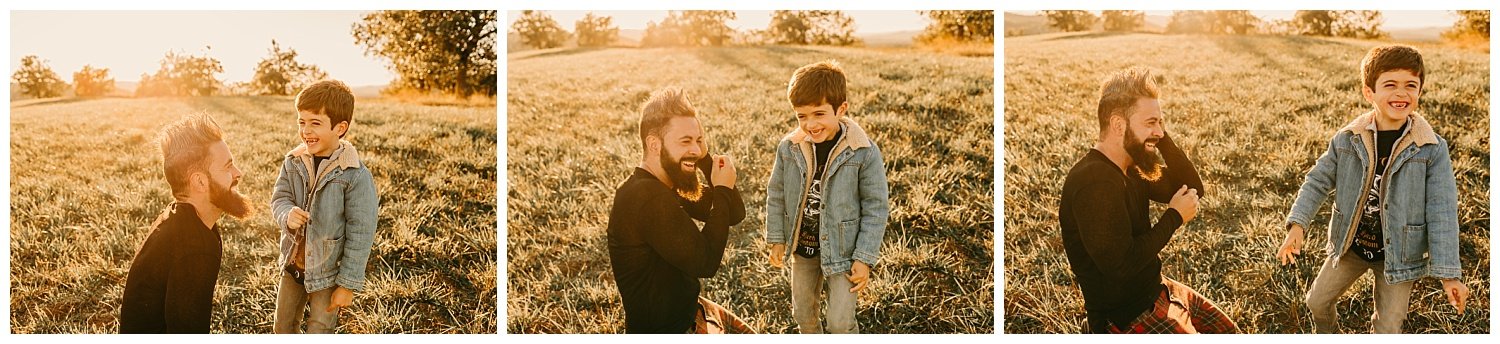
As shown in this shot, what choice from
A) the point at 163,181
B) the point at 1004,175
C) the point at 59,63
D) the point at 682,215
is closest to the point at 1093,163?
the point at 1004,175

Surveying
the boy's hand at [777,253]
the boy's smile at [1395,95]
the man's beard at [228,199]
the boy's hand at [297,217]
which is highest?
the boy's smile at [1395,95]

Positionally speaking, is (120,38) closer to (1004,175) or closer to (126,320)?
(126,320)

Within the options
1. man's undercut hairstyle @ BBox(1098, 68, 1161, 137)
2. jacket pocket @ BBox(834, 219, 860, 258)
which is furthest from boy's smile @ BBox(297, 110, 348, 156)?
man's undercut hairstyle @ BBox(1098, 68, 1161, 137)

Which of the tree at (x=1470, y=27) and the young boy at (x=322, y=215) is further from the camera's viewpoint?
the tree at (x=1470, y=27)

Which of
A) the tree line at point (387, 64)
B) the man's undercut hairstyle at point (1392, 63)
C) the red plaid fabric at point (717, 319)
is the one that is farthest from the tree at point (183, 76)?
the man's undercut hairstyle at point (1392, 63)

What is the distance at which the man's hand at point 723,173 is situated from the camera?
4.64 m

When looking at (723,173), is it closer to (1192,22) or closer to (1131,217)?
(1131,217)

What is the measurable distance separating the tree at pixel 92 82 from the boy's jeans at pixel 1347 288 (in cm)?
526

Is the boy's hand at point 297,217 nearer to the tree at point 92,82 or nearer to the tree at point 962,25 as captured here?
the tree at point 92,82

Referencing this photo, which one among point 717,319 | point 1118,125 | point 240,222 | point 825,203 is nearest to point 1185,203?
point 1118,125

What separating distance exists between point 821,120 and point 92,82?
3221 mm

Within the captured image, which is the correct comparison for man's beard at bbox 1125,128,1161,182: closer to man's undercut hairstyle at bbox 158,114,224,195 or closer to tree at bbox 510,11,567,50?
tree at bbox 510,11,567,50

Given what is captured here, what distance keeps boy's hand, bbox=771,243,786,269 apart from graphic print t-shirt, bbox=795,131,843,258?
8cm

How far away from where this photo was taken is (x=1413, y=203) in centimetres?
431
